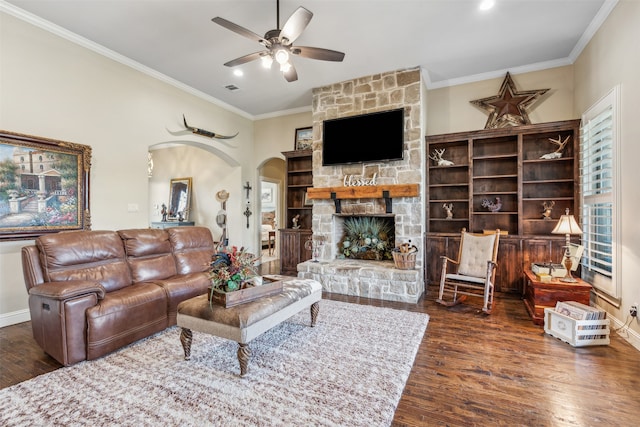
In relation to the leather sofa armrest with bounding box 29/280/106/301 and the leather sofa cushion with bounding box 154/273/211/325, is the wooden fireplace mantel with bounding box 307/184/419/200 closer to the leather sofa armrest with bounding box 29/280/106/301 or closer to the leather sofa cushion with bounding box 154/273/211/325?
the leather sofa cushion with bounding box 154/273/211/325

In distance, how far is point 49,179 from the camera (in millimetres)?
3586

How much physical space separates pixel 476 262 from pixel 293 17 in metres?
3.72

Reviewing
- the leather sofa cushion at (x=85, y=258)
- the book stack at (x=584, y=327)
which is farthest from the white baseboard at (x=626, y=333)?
the leather sofa cushion at (x=85, y=258)

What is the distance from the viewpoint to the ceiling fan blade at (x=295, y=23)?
2.64m

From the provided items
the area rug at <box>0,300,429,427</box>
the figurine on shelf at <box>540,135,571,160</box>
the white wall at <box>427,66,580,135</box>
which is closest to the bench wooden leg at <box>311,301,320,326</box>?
the area rug at <box>0,300,429,427</box>

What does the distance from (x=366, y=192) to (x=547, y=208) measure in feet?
9.26

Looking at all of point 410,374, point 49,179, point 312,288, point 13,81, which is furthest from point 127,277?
point 410,374

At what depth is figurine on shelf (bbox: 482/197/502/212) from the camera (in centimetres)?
482

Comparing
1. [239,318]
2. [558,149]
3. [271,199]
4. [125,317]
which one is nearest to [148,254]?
[125,317]

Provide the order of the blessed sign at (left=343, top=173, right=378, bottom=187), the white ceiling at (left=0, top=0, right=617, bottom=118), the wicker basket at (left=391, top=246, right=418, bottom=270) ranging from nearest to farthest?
the white ceiling at (left=0, top=0, right=617, bottom=118) → the wicker basket at (left=391, top=246, right=418, bottom=270) → the blessed sign at (left=343, top=173, right=378, bottom=187)

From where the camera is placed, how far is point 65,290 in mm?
2338

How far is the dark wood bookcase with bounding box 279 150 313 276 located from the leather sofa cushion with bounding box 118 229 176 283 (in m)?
2.67

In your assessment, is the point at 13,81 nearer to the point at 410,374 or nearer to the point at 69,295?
the point at 69,295

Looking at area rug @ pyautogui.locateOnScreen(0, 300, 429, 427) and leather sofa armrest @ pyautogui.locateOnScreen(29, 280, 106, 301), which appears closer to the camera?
area rug @ pyautogui.locateOnScreen(0, 300, 429, 427)
